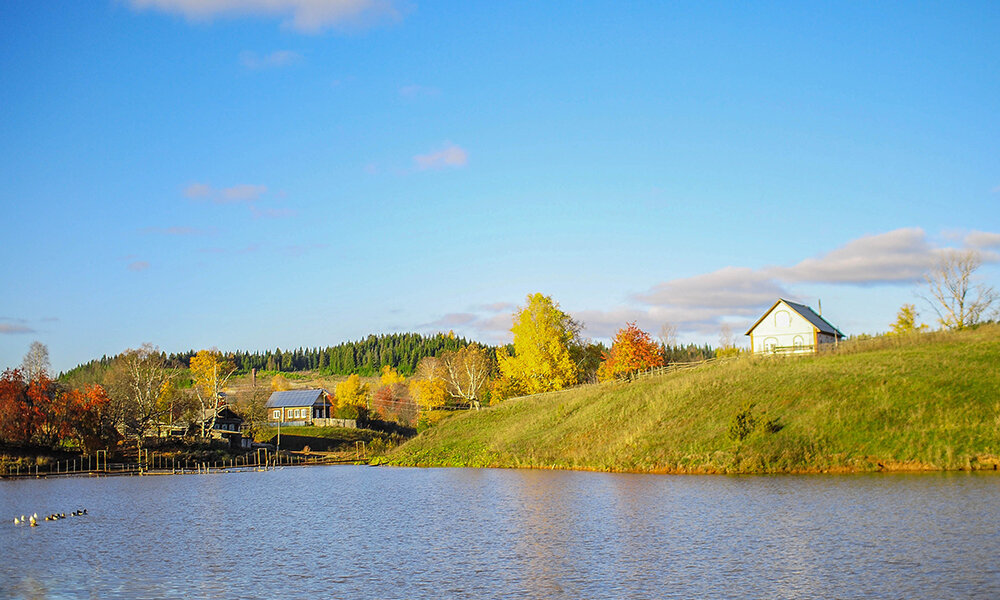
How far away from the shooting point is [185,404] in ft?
353

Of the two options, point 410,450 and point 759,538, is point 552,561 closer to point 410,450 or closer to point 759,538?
point 759,538

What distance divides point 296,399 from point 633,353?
249 feet

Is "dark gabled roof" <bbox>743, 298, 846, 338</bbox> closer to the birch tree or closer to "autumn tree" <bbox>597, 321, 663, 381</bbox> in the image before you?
"autumn tree" <bbox>597, 321, 663, 381</bbox>

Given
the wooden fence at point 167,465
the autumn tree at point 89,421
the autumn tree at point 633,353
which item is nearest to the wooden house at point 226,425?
the wooden fence at point 167,465

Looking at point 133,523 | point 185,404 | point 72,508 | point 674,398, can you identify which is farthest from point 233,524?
point 185,404

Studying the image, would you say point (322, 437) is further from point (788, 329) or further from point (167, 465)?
point (788, 329)

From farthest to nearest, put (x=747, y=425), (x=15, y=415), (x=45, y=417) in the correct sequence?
(x=45, y=417) < (x=15, y=415) < (x=747, y=425)

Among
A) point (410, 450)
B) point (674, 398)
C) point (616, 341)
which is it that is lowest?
point (410, 450)

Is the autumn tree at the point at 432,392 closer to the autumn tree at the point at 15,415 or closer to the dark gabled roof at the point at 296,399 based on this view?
the dark gabled roof at the point at 296,399

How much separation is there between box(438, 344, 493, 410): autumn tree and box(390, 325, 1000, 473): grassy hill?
119 ft

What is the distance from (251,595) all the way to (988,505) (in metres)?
26.6

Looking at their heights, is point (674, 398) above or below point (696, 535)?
above

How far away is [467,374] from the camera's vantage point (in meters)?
138

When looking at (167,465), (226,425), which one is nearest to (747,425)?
(167,465)
